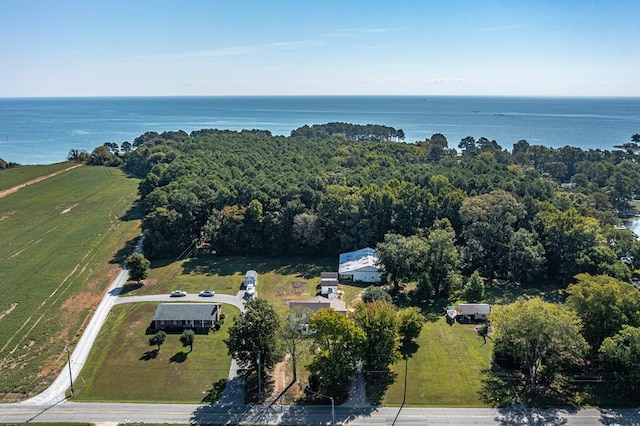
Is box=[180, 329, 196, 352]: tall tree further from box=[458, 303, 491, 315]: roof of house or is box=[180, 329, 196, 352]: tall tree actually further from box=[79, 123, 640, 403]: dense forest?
box=[458, 303, 491, 315]: roof of house

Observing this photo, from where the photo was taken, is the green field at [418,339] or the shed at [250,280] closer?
the green field at [418,339]

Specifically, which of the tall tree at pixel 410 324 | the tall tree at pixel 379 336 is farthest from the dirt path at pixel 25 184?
the tall tree at pixel 410 324

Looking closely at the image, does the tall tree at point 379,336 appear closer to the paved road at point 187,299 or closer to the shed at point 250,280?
the paved road at point 187,299

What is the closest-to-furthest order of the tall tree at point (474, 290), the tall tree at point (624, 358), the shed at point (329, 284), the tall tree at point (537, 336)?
the tall tree at point (624, 358), the tall tree at point (537, 336), the tall tree at point (474, 290), the shed at point (329, 284)

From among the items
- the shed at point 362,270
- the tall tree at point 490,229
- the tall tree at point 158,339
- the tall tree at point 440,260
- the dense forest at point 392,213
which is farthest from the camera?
the tall tree at point 490,229

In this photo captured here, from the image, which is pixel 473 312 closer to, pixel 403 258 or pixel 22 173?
pixel 403 258

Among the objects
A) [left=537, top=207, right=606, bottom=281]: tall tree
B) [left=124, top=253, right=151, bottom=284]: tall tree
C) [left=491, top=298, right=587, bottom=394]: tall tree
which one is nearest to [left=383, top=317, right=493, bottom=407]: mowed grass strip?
[left=491, top=298, right=587, bottom=394]: tall tree

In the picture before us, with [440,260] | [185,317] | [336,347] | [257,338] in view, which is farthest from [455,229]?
[185,317]

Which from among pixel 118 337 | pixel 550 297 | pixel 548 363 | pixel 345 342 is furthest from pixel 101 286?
pixel 550 297
